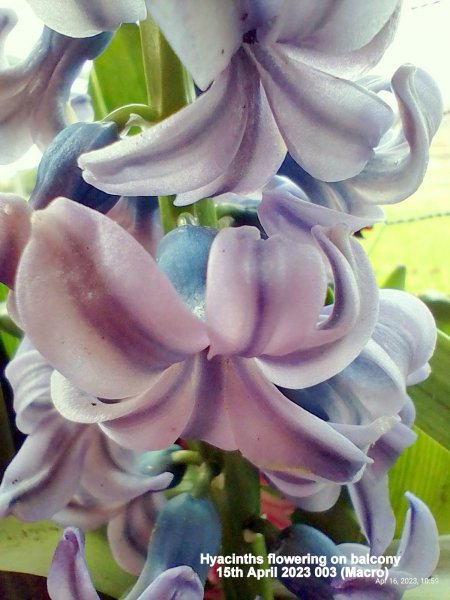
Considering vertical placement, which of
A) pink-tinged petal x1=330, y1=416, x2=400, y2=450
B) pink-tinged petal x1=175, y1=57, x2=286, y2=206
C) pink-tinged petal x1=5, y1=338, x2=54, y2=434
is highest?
pink-tinged petal x1=175, y1=57, x2=286, y2=206

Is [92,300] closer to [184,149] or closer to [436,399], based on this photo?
[184,149]

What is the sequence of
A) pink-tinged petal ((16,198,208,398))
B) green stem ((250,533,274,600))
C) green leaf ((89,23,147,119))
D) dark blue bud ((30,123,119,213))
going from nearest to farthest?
pink-tinged petal ((16,198,208,398)), dark blue bud ((30,123,119,213)), green stem ((250,533,274,600)), green leaf ((89,23,147,119))

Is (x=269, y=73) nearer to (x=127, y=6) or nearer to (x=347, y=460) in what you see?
(x=127, y=6)

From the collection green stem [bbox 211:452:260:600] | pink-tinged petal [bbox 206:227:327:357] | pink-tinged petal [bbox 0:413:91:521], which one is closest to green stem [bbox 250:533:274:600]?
green stem [bbox 211:452:260:600]

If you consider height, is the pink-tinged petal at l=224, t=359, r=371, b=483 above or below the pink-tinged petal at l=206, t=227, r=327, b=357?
below

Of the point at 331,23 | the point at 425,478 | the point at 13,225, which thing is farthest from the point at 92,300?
the point at 425,478

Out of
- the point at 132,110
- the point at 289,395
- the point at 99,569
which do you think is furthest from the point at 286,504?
the point at 132,110

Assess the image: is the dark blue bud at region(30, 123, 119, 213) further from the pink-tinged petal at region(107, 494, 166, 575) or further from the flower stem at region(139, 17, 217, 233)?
the pink-tinged petal at region(107, 494, 166, 575)
